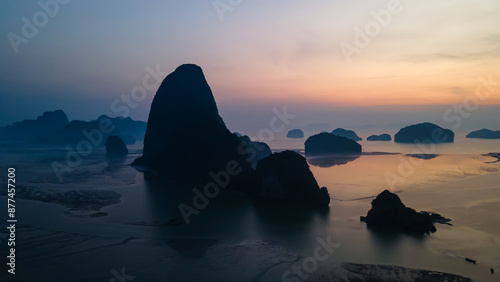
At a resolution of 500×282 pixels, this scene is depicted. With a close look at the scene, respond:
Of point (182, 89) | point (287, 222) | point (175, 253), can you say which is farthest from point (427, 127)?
point (175, 253)

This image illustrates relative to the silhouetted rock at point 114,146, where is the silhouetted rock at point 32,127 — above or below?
above

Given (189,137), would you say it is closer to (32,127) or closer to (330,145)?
(330,145)

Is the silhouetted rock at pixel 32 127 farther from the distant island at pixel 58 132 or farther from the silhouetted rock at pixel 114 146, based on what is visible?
the silhouetted rock at pixel 114 146

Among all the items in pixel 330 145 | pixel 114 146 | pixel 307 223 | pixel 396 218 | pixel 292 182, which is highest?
pixel 330 145

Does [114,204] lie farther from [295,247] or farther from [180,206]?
[295,247]

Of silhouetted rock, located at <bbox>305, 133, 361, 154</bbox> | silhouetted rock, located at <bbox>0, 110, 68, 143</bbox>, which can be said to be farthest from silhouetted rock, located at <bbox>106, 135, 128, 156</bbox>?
silhouetted rock, located at <bbox>0, 110, 68, 143</bbox>

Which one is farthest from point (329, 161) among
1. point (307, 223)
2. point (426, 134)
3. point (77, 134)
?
point (77, 134)

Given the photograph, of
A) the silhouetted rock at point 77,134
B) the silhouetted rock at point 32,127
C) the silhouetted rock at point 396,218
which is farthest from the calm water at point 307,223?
the silhouetted rock at point 32,127
